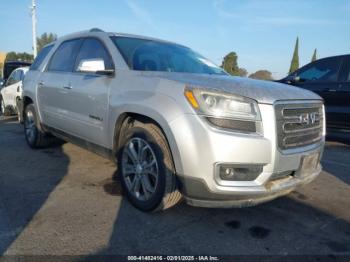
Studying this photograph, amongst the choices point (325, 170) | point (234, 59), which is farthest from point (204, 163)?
point (234, 59)

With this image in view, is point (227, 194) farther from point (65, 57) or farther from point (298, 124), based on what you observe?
point (65, 57)

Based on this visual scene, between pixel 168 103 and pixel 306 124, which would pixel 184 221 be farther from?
pixel 306 124

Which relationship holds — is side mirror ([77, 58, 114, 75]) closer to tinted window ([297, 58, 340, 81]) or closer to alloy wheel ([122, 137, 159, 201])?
alloy wheel ([122, 137, 159, 201])

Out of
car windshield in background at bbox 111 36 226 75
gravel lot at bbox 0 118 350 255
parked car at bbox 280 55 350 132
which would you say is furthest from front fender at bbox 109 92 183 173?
parked car at bbox 280 55 350 132

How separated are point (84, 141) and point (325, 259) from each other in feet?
9.35

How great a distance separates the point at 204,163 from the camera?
2.58 metres

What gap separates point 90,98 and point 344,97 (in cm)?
476

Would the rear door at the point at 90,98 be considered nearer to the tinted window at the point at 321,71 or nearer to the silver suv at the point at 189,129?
the silver suv at the point at 189,129

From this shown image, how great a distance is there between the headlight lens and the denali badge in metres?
0.55

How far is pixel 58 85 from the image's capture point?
4473 mm

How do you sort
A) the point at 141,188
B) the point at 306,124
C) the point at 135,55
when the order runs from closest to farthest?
the point at 306,124
the point at 141,188
the point at 135,55

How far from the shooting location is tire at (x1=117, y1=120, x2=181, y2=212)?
2840 millimetres

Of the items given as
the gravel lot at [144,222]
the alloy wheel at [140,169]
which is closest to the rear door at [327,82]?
the gravel lot at [144,222]

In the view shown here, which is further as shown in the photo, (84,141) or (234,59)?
(234,59)
